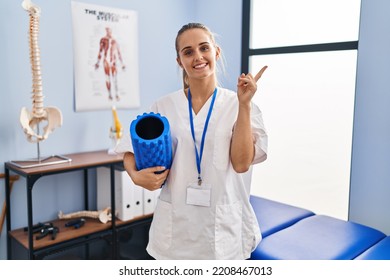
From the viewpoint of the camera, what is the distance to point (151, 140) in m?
0.95

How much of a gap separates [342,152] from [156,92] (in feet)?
4.34

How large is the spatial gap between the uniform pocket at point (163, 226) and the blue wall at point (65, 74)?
49.0 inches

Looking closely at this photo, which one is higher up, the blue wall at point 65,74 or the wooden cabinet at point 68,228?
the blue wall at point 65,74

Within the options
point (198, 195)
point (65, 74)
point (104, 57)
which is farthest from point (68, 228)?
point (198, 195)

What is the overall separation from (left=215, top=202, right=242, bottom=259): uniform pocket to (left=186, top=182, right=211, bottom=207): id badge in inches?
1.7

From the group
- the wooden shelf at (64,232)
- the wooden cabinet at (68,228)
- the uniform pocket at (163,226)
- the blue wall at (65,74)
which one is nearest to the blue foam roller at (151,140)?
the uniform pocket at (163,226)

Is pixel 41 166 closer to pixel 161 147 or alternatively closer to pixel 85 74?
pixel 85 74

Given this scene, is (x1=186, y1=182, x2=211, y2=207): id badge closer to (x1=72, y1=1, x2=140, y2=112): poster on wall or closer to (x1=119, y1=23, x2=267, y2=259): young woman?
(x1=119, y1=23, x2=267, y2=259): young woman

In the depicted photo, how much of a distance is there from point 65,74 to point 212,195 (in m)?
1.50

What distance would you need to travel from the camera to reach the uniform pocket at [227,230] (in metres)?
1.09

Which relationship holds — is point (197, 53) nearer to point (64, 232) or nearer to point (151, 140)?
point (151, 140)

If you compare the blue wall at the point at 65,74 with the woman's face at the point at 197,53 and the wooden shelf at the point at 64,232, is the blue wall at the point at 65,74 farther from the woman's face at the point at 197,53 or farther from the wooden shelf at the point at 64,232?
the woman's face at the point at 197,53
